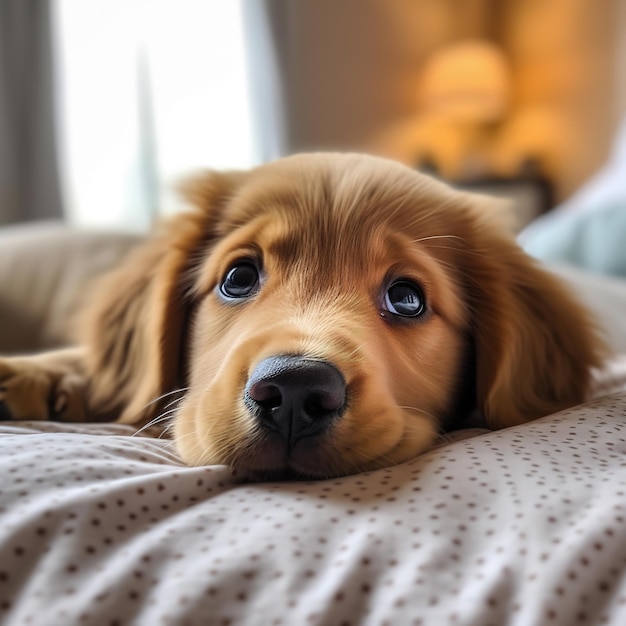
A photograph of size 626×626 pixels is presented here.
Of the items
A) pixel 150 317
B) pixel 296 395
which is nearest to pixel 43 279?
pixel 150 317

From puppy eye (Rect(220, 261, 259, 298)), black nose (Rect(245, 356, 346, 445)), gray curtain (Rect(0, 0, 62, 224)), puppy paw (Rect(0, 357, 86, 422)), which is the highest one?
gray curtain (Rect(0, 0, 62, 224))

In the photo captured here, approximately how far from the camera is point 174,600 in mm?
658

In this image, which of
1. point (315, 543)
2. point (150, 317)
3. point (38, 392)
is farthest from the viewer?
point (150, 317)

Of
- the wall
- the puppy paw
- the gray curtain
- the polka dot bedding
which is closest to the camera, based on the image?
the polka dot bedding

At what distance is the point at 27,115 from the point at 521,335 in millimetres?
4128

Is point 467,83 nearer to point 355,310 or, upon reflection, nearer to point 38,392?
point 355,310

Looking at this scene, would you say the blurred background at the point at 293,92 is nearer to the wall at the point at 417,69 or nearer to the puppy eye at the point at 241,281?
the wall at the point at 417,69

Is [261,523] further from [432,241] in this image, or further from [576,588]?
[432,241]

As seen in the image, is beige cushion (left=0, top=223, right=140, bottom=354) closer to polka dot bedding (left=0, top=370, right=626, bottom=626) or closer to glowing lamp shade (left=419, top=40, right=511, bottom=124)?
polka dot bedding (left=0, top=370, right=626, bottom=626)

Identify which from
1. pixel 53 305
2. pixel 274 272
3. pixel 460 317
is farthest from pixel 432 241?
pixel 53 305

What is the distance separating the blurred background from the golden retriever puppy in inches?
87.8

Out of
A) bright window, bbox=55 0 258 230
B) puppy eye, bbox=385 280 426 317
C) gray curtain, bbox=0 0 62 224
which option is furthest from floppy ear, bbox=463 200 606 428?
gray curtain, bbox=0 0 62 224

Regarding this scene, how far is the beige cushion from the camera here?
8.66 feet

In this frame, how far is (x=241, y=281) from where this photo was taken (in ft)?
4.77
